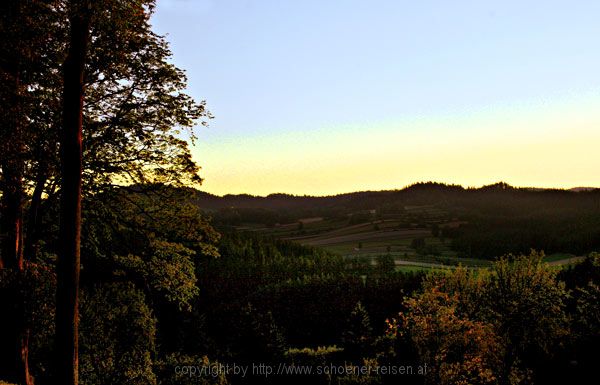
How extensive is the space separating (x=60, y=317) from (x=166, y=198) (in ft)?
32.9

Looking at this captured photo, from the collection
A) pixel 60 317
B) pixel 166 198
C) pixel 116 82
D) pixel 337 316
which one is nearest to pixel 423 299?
pixel 166 198

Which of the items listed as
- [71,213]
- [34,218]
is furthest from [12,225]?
[71,213]

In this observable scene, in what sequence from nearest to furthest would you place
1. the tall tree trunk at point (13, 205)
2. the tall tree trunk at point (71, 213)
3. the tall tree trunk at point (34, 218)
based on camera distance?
the tall tree trunk at point (71, 213)
the tall tree trunk at point (13, 205)
the tall tree trunk at point (34, 218)

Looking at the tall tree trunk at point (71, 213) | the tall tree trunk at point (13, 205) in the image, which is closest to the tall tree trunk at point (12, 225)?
the tall tree trunk at point (13, 205)

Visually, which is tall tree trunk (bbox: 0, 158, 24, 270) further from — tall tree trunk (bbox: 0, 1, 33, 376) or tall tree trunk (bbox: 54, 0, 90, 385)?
tall tree trunk (bbox: 54, 0, 90, 385)

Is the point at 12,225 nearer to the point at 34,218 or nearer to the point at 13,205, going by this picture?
the point at 13,205

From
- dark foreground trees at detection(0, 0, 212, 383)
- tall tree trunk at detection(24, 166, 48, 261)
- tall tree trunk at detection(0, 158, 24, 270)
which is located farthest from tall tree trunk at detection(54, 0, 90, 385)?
tall tree trunk at detection(0, 158, 24, 270)

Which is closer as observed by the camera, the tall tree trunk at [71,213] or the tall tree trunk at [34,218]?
the tall tree trunk at [71,213]

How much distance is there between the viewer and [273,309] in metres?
146

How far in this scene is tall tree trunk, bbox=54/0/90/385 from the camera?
53.6 ft

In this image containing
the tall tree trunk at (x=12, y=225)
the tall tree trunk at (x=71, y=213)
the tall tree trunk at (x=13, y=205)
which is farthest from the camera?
the tall tree trunk at (x=12, y=225)

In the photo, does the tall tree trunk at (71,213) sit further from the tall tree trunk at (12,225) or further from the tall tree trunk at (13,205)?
the tall tree trunk at (12,225)

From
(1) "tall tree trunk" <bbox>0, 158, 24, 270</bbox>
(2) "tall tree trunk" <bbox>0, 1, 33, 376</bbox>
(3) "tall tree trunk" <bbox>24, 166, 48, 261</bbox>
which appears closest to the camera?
(2) "tall tree trunk" <bbox>0, 1, 33, 376</bbox>

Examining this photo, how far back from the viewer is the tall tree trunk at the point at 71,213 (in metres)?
16.3
